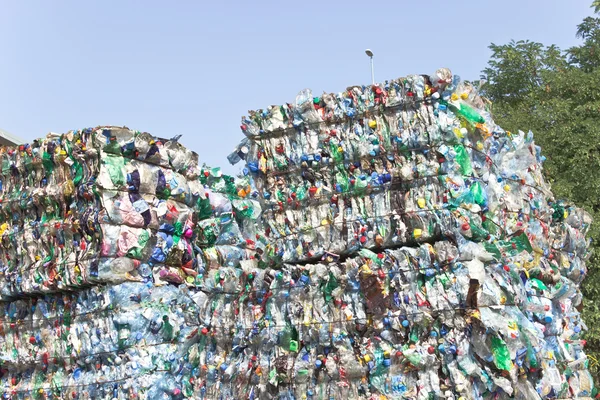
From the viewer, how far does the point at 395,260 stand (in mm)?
5141

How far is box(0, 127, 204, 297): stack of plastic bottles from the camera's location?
5.81 m

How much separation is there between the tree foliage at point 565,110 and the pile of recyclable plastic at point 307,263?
5.93 metres

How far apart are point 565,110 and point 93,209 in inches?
392

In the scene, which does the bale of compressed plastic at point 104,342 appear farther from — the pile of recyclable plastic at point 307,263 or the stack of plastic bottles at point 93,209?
the stack of plastic bottles at point 93,209

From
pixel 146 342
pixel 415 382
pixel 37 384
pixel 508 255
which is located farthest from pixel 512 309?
pixel 37 384

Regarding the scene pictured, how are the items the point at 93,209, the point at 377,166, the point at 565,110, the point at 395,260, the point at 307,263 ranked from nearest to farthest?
the point at 395,260, the point at 377,166, the point at 307,263, the point at 93,209, the point at 565,110

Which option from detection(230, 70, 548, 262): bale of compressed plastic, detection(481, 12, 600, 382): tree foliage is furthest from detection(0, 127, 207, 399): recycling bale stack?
detection(481, 12, 600, 382): tree foliage

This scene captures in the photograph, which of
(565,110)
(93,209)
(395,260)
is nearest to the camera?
(395,260)

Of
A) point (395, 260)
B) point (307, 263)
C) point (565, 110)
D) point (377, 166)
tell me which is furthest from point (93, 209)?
point (565, 110)

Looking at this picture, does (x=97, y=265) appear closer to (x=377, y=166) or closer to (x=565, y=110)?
(x=377, y=166)

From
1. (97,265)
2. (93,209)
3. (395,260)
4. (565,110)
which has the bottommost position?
(395,260)

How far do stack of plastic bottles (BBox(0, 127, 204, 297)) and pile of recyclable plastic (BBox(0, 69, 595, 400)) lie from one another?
2 cm

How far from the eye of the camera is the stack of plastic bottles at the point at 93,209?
581 centimetres

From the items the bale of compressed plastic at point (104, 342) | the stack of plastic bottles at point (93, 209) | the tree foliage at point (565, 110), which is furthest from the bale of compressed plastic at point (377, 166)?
the tree foliage at point (565, 110)
